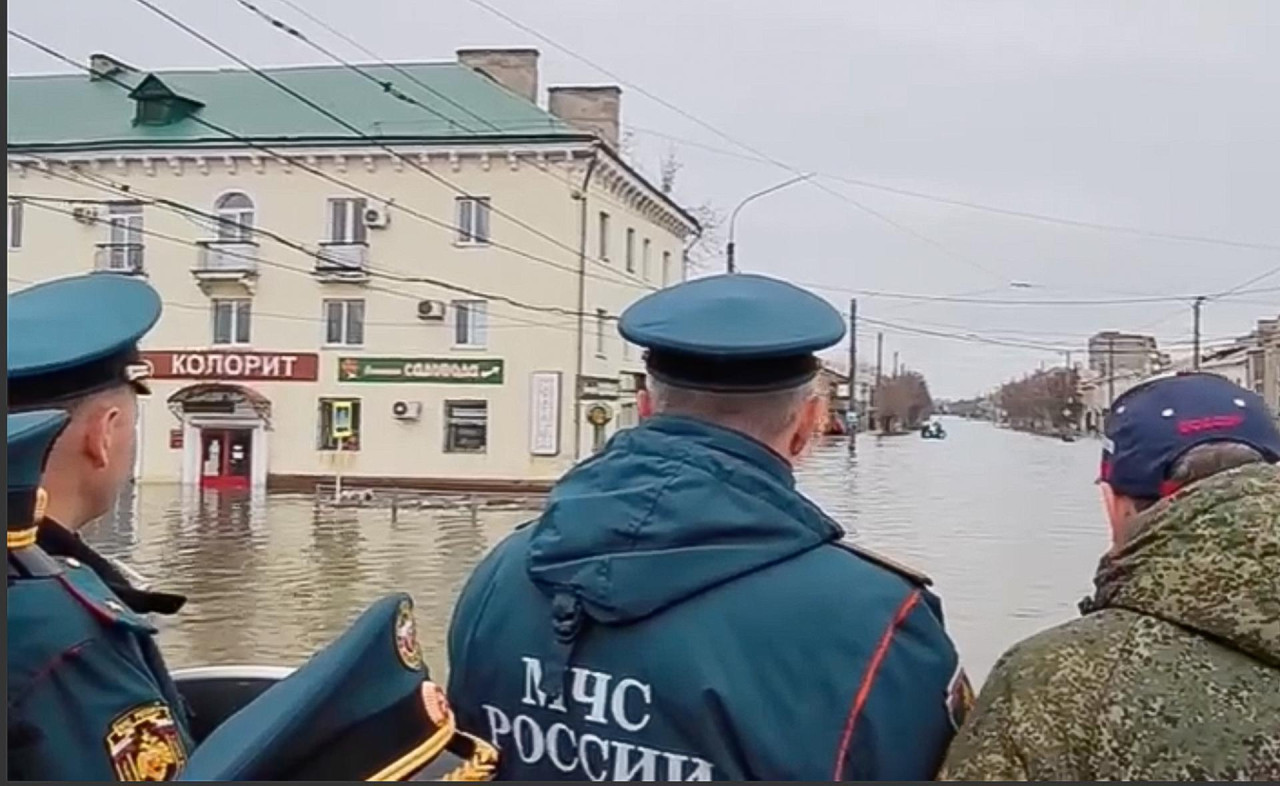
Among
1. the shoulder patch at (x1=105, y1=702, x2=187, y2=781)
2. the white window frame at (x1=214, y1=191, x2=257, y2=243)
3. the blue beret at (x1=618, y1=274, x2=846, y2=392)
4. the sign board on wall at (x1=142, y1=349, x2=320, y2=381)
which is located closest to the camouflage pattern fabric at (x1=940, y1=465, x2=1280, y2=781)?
the blue beret at (x1=618, y1=274, x2=846, y2=392)

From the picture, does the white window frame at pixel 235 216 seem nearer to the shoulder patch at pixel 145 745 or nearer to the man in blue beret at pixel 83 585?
the man in blue beret at pixel 83 585

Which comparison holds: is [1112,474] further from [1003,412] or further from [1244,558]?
[1003,412]

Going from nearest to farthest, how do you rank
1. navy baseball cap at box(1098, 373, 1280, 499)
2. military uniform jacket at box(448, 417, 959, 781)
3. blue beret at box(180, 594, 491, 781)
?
blue beret at box(180, 594, 491, 781) < military uniform jacket at box(448, 417, 959, 781) < navy baseball cap at box(1098, 373, 1280, 499)

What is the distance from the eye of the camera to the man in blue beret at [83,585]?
144cm

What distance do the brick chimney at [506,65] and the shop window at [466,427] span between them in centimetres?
667

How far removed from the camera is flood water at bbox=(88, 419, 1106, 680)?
1063 cm

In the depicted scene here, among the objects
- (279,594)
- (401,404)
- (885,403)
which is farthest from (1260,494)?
(885,403)

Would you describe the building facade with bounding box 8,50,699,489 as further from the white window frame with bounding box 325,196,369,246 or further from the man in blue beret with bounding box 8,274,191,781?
the man in blue beret with bounding box 8,274,191,781

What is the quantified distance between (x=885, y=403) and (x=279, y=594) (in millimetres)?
64767

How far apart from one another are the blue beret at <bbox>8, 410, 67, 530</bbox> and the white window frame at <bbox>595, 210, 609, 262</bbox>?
25.0m

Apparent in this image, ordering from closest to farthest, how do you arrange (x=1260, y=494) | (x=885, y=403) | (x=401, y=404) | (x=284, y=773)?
1. (x=284, y=773)
2. (x=1260, y=494)
3. (x=401, y=404)
4. (x=885, y=403)

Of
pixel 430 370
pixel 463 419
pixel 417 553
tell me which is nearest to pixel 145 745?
pixel 417 553

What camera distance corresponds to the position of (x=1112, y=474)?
5.33 ft

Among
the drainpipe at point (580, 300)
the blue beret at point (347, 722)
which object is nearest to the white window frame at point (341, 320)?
the drainpipe at point (580, 300)
